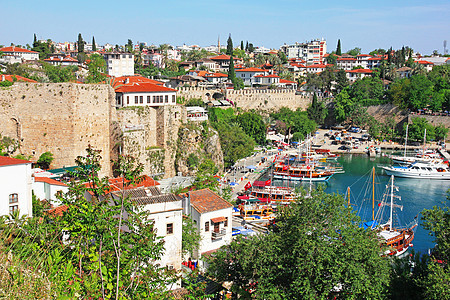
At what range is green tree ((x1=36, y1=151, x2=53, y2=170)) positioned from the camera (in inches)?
844

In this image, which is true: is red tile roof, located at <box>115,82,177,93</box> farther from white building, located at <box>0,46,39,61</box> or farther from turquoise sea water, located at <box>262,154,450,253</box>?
white building, located at <box>0,46,39,61</box>

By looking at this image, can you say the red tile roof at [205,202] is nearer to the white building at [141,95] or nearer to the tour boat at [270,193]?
the white building at [141,95]

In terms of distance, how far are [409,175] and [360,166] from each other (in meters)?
4.44

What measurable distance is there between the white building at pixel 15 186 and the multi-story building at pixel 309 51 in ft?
259

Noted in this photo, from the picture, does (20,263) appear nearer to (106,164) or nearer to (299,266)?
(299,266)

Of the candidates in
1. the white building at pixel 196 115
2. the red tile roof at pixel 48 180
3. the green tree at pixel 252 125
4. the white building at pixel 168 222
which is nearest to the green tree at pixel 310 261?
the white building at pixel 168 222

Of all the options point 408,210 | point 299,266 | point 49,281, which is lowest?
point 408,210

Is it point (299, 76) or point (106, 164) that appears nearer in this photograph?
point (106, 164)

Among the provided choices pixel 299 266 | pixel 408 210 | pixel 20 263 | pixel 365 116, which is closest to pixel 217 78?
pixel 365 116

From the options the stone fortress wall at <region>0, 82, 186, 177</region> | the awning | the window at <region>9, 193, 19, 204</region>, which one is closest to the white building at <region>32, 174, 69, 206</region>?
the stone fortress wall at <region>0, 82, 186, 177</region>

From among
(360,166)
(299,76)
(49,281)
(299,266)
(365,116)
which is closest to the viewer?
(49,281)

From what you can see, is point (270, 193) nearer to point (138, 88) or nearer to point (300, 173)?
point (300, 173)

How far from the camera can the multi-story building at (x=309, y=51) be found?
91931 millimetres

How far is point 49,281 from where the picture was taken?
5262mm
